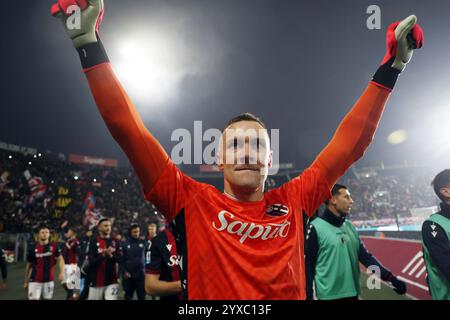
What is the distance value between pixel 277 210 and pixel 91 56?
3.83 feet

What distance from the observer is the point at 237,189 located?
5.83ft

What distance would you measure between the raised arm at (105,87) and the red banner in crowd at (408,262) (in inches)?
290

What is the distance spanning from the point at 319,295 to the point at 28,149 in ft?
136

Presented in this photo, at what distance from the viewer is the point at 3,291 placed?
420 inches

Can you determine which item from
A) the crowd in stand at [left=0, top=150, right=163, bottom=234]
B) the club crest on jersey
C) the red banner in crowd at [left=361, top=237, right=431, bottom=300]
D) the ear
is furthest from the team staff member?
the crowd in stand at [left=0, top=150, right=163, bottom=234]

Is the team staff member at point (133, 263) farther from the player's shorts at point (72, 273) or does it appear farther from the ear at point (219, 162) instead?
the ear at point (219, 162)

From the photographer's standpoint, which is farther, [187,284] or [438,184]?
[438,184]

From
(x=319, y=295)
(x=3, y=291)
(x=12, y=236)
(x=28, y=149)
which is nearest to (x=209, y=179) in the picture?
(x=28, y=149)

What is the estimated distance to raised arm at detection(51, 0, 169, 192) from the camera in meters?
1.48

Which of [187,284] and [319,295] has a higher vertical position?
[187,284]

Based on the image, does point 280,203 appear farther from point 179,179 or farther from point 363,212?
point 363,212

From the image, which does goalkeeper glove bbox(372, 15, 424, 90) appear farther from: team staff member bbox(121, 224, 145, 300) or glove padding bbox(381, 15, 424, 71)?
team staff member bbox(121, 224, 145, 300)

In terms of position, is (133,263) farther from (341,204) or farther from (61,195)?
(61,195)

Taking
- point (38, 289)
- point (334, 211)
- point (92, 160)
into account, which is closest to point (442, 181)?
point (334, 211)
